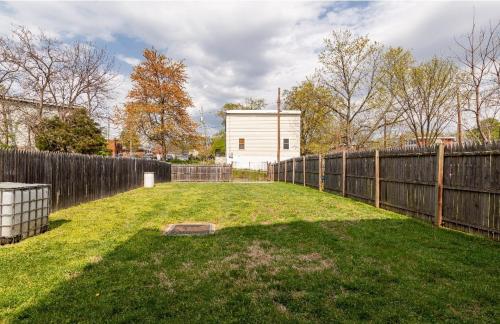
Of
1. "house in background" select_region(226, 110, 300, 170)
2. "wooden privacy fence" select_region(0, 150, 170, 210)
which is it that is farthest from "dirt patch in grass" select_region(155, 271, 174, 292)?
"house in background" select_region(226, 110, 300, 170)

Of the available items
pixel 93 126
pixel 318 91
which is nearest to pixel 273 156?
pixel 318 91

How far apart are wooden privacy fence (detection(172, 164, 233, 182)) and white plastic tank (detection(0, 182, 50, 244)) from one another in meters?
24.0

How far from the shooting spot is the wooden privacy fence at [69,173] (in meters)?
8.00

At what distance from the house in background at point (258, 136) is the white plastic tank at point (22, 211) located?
94.8 feet

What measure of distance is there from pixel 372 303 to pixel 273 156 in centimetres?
3329

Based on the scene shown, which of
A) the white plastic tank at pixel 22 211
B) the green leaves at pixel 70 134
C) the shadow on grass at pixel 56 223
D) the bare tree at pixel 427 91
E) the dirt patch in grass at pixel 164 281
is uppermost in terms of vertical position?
the bare tree at pixel 427 91

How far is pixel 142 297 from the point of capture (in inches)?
133

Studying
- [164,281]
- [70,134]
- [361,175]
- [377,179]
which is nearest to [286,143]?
[70,134]

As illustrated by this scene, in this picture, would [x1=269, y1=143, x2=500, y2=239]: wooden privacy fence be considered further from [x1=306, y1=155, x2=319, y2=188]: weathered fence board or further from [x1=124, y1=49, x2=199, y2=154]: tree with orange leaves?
[x1=124, y1=49, x2=199, y2=154]: tree with orange leaves

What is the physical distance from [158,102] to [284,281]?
31882 mm

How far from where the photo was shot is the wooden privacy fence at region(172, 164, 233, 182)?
30.7m

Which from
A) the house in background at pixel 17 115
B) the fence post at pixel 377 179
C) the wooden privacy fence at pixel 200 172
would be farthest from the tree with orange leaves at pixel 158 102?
the fence post at pixel 377 179

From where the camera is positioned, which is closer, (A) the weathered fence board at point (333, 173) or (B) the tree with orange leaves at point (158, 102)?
(A) the weathered fence board at point (333, 173)

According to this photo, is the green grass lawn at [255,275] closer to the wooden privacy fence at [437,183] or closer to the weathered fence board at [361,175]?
the wooden privacy fence at [437,183]
